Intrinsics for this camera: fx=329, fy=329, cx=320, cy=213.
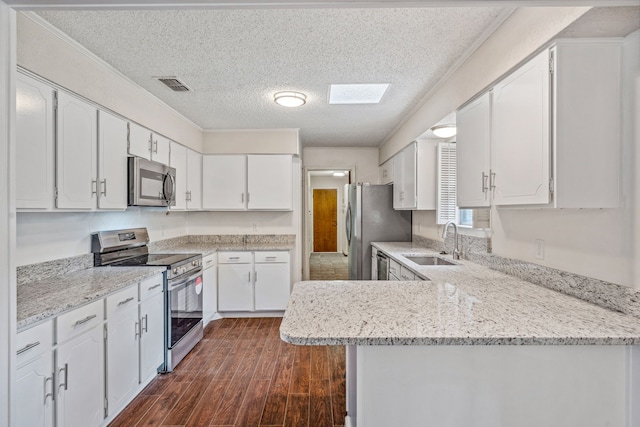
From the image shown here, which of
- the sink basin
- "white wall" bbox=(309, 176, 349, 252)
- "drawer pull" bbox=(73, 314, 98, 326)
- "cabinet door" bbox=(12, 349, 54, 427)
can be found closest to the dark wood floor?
"cabinet door" bbox=(12, 349, 54, 427)

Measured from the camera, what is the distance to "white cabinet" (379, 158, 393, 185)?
15.8 ft

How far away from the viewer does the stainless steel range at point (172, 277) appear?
274 cm

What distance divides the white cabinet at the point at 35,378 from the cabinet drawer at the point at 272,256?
8.64 feet

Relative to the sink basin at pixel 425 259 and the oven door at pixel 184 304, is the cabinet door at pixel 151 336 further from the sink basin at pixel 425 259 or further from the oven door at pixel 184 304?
the sink basin at pixel 425 259

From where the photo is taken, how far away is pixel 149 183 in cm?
292

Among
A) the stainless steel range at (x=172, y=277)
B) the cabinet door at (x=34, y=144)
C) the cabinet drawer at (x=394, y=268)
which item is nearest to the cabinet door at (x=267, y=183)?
the stainless steel range at (x=172, y=277)

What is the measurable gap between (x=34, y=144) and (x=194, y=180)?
95.1 inches

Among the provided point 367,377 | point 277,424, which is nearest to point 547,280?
point 367,377

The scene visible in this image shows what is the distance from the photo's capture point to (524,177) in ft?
5.22

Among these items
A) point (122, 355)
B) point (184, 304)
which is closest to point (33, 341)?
point (122, 355)

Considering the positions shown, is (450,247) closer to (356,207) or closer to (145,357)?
(356,207)

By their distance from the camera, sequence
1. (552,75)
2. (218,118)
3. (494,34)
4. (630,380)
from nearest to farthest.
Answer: (630,380)
(552,75)
(494,34)
(218,118)

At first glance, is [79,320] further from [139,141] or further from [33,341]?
[139,141]

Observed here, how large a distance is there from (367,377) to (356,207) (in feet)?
11.3
